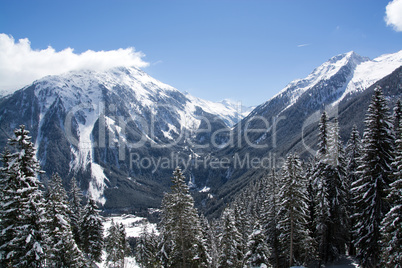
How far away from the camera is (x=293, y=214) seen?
3083 cm

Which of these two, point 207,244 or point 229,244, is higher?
point 229,244

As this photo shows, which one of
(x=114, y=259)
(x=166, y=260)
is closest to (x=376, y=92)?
(x=166, y=260)

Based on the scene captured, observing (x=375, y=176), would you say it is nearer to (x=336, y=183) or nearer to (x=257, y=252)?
(x=336, y=183)

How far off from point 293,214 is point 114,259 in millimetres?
32359

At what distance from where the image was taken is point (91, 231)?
42250 mm

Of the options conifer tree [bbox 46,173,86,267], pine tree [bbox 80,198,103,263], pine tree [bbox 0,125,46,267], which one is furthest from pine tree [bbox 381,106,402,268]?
pine tree [bbox 80,198,103,263]

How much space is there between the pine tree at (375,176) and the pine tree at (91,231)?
3634cm

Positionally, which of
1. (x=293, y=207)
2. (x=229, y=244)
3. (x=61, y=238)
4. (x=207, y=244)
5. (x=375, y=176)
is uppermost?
(x=375, y=176)

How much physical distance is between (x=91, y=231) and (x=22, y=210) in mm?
23381

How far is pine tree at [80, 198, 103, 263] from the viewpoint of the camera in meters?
42.1

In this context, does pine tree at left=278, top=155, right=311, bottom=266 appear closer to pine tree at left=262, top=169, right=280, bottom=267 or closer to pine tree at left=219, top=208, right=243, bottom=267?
pine tree at left=262, top=169, right=280, bottom=267

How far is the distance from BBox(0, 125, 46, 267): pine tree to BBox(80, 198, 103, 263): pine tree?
68.2ft

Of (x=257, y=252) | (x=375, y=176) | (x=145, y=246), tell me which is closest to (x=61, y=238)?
(x=257, y=252)

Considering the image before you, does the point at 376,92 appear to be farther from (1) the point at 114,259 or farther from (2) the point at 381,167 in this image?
(1) the point at 114,259
